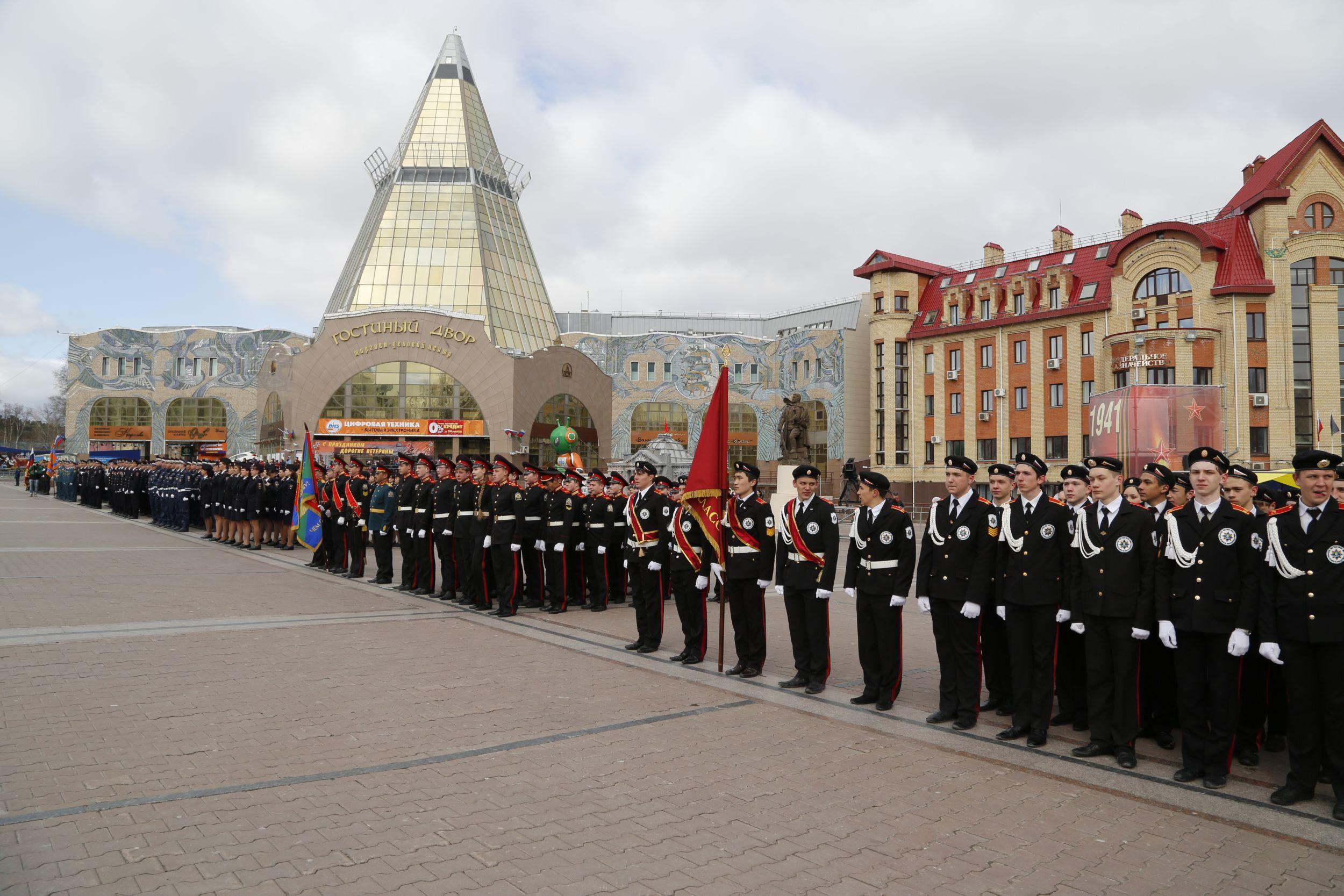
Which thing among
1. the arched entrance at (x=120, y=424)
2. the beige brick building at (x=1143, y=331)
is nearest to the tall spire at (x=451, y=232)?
the arched entrance at (x=120, y=424)

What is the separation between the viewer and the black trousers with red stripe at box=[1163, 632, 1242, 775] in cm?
537

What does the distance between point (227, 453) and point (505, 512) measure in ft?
189

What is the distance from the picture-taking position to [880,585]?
23.7 ft

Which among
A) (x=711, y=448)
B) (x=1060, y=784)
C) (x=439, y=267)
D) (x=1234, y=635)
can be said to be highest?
(x=439, y=267)

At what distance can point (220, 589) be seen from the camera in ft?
42.5

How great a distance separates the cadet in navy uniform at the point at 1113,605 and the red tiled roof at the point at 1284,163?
37.5 m

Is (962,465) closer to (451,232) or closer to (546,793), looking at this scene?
(546,793)

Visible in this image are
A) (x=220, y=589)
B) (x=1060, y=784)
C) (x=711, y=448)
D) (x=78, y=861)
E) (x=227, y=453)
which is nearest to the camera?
(x=78, y=861)

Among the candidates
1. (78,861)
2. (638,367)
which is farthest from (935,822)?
(638,367)

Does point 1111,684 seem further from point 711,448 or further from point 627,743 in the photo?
point 711,448

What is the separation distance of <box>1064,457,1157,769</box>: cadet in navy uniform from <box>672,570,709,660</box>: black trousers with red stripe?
3.76 m

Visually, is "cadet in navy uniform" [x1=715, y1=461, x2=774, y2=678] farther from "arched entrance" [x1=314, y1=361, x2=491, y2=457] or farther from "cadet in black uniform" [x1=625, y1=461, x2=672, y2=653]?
"arched entrance" [x1=314, y1=361, x2=491, y2=457]

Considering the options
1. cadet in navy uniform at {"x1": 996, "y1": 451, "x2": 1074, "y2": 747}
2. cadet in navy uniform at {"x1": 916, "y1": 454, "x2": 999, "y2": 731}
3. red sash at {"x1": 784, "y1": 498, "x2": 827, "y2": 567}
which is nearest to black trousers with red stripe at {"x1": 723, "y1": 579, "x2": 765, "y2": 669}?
red sash at {"x1": 784, "y1": 498, "x2": 827, "y2": 567}

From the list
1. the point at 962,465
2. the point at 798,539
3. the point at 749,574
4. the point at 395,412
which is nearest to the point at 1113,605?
the point at 962,465
